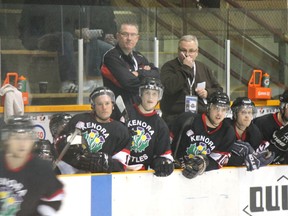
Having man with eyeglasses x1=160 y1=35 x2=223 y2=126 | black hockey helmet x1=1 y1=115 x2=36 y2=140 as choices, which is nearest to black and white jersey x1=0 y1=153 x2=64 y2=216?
black hockey helmet x1=1 y1=115 x2=36 y2=140

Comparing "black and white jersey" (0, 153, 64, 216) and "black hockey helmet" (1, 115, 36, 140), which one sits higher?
"black hockey helmet" (1, 115, 36, 140)

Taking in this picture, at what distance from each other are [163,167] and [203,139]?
567 mm

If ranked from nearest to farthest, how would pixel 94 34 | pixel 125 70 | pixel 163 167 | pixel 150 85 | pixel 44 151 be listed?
1. pixel 44 151
2. pixel 163 167
3. pixel 150 85
4. pixel 125 70
5. pixel 94 34

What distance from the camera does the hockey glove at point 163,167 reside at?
5770 millimetres

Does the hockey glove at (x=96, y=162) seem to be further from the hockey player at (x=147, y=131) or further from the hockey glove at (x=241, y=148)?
the hockey glove at (x=241, y=148)

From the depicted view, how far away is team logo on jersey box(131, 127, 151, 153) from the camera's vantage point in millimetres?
6016

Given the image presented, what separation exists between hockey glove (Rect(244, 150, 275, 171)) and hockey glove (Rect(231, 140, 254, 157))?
0.05m

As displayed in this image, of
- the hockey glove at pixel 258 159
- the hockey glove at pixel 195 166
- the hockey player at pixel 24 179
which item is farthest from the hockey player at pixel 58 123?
the hockey player at pixel 24 179

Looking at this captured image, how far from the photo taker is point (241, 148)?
20.7 ft

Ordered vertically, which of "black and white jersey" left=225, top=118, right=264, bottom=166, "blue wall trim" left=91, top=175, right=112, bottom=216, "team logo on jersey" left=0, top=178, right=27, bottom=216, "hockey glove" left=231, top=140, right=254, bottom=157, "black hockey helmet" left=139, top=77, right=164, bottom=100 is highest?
"black hockey helmet" left=139, top=77, right=164, bottom=100

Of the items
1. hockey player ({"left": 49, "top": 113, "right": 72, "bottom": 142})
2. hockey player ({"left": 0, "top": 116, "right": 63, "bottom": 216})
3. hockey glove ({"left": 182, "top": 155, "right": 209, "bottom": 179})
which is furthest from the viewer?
hockey player ({"left": 49, "top": 113, "right": 72, "bottom": 142})

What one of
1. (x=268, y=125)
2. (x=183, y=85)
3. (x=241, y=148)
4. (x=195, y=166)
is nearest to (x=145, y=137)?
(x=195, y=166)

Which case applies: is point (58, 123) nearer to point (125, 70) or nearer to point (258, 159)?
point (125, 70)

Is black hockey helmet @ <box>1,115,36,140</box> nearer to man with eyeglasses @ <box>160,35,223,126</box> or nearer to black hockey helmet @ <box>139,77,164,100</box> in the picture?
black hockey helmet @ <box>139,77,164,100</box>
